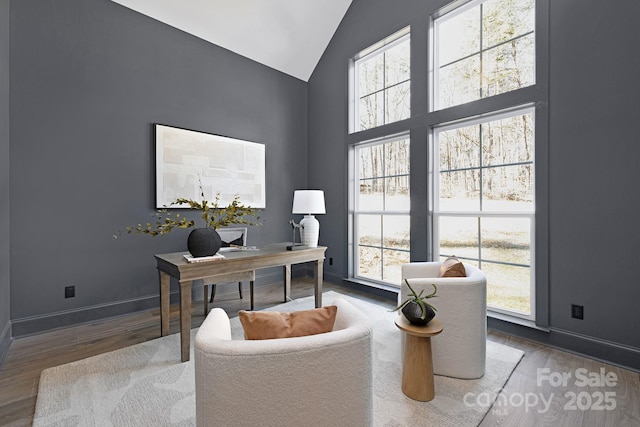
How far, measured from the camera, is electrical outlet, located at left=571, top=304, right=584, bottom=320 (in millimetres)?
2247

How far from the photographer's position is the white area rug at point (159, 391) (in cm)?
154

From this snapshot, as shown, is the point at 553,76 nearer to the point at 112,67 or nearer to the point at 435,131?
the point at 435,131

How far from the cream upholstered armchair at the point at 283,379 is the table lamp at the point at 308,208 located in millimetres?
2023

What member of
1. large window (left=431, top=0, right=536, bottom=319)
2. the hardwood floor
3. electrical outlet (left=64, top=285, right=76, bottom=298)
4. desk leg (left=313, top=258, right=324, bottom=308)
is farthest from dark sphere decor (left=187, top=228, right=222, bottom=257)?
large window (left=431, top=0, right=536, bottom=319)

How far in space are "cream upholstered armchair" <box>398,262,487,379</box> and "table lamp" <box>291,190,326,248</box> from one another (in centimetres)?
140

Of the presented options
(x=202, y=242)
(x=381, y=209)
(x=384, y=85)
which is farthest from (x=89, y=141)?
(x=384, y=85)

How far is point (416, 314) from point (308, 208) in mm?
1641

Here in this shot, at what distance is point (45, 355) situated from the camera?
2236 mm

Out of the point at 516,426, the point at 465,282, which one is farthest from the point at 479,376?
the point at 465,282

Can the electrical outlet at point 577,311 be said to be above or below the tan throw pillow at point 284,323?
below

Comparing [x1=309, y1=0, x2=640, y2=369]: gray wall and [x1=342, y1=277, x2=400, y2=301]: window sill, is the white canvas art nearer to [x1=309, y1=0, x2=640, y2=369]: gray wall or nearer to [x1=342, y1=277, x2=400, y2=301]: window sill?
[x1=342, y1=277, x2=400, y2=301]: window sill

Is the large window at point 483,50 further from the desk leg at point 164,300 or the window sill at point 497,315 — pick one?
the desk leg at point 164,300

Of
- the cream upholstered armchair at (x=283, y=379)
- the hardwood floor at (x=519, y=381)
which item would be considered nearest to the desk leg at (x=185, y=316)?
the hardwood floor at (x=519, y=381)

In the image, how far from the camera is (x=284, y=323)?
44.4 inches
